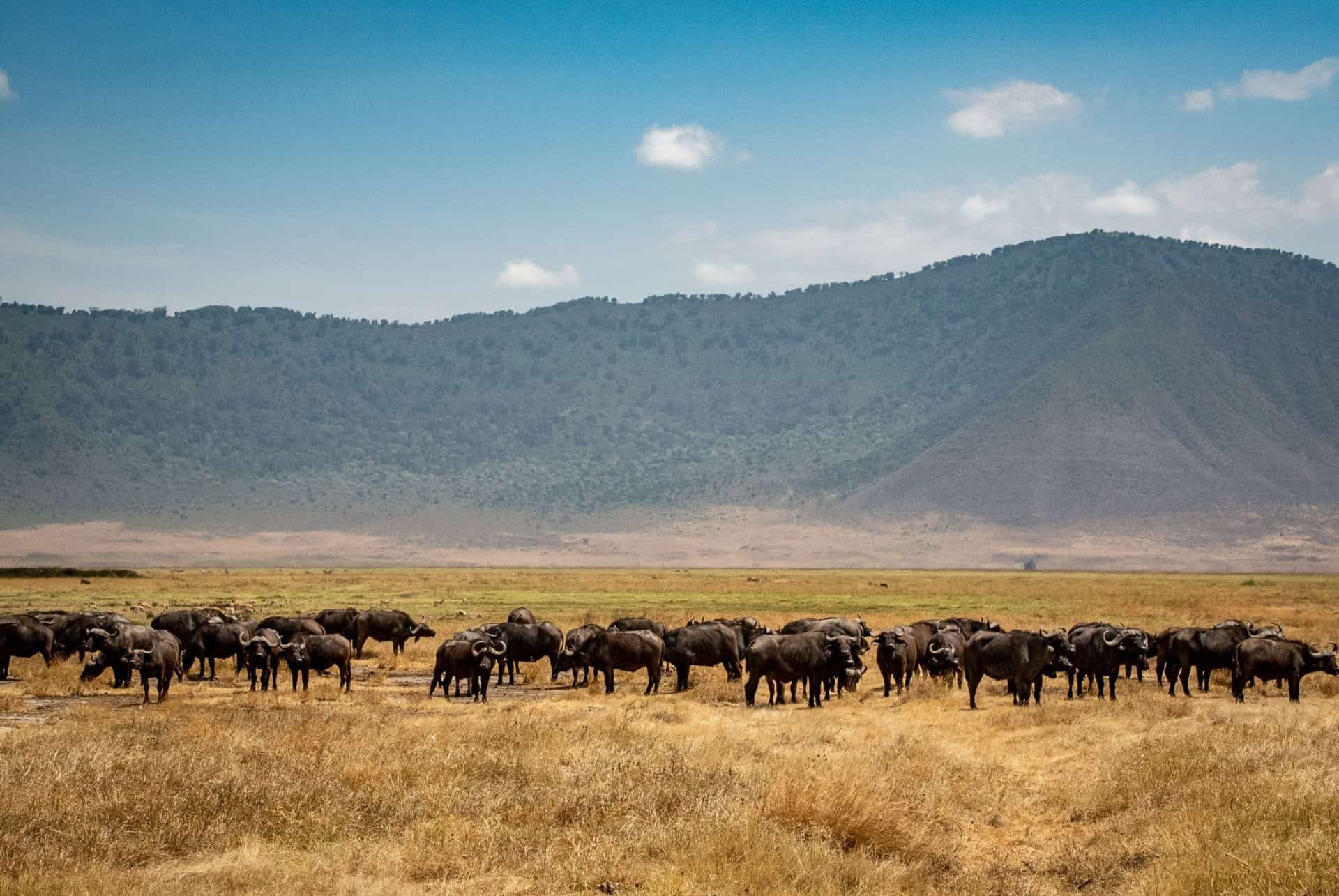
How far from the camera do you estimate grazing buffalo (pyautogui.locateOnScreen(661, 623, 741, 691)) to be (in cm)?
2967

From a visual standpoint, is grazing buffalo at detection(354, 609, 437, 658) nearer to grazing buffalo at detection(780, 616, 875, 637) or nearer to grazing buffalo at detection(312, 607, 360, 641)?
grazing buffalo at detection(312, 607, 360, 641)

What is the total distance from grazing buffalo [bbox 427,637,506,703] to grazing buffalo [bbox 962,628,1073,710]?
9.72 m

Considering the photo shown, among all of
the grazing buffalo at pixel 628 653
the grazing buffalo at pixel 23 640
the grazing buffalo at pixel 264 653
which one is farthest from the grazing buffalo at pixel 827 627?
the grazing buffalo at pixel 23 640

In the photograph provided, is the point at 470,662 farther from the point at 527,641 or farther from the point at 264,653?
the point at 527,641

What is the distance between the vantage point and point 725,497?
186875 millimetres

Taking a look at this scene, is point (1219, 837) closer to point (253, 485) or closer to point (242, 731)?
point (242, 731)

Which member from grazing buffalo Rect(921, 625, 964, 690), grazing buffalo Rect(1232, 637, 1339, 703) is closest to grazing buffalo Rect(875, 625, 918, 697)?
grazing buffalo Rect(921, 625, 964, 690)

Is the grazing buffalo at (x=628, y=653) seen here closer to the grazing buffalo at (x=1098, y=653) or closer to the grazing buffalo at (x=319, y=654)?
the grazing buffalo at (x=319, y=654)

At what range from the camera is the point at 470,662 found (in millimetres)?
27172

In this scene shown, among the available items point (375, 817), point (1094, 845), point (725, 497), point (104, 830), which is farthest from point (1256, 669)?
point (725, 497)

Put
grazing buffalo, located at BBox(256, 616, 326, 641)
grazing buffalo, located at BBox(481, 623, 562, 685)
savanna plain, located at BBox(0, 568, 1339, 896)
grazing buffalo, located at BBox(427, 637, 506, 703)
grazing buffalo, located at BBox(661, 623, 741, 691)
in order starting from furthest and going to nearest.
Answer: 1. grazing buffalo, located at BBox(481, 623, 562, 685)
2. grazing buffalo, located at BBox(256, 616, 326, 641)
3. grazing buffalo, located at BBox(661, 623, 741, 691)
4. grazing buffalo, located at BBox(427, 637, 506, 703)
5. savanna plain, located at BBox(0, 568, 1339, 896)

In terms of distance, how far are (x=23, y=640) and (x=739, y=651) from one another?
17.3 m

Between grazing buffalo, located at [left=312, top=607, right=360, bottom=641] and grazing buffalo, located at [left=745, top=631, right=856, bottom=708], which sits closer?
grazing buffalo, located at [left=745, top=631, right=856, bottom=708]

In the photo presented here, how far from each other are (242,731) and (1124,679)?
2153 centimetres
